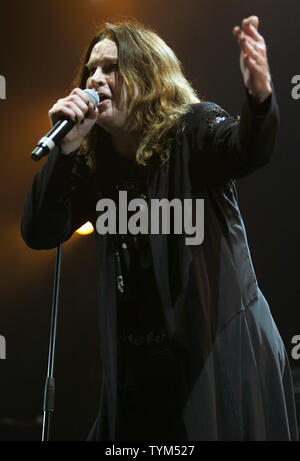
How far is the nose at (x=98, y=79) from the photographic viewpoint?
1439 millimetres

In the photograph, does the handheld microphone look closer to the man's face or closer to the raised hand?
the man's face

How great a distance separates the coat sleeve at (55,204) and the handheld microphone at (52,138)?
0.34 feet

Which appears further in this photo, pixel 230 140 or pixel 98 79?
pixel 98 79

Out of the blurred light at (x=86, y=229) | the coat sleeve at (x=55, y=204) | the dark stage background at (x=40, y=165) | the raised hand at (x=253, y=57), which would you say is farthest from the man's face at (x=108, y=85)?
the blurred light at (x=86, y=229)

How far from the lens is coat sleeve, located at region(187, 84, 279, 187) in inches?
41.2

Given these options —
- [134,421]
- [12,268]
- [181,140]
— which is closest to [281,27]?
[181,140]

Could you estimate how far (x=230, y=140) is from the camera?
3.79 feet

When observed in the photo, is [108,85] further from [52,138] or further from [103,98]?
[52,138]

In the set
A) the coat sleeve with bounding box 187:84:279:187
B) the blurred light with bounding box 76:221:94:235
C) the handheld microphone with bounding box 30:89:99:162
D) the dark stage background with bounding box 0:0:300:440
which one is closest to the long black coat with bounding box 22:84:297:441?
the coat sleeve with bounding box 187:84:279:187

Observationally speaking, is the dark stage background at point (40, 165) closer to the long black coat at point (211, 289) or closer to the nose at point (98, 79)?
the nose at point (98, 79)

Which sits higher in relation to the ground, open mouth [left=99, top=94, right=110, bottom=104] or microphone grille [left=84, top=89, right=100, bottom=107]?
open mouth [left=99, top=94, right=110, bottom=104]

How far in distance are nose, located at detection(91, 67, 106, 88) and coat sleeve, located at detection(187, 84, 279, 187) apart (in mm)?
261

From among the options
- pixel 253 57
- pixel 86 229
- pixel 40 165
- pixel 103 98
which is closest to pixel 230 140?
pixel 253 57

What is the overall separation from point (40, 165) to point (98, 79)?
2.36 metres
